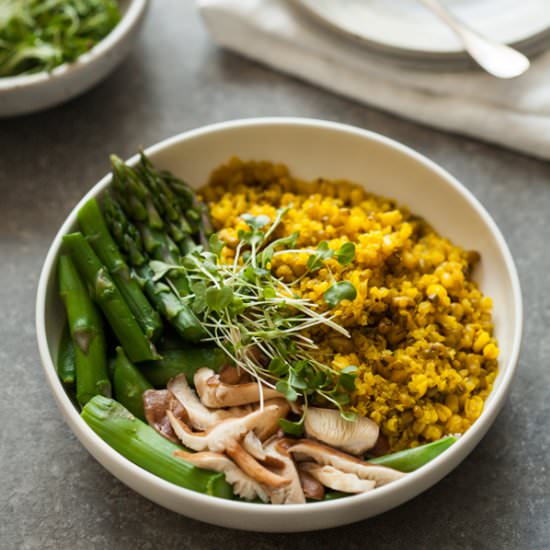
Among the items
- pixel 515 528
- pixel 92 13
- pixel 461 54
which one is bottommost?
pixel 515 528

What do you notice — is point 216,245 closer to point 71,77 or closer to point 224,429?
point 224,429

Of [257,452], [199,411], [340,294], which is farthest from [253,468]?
[340,294]

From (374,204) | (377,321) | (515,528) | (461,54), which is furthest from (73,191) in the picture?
(515,528)

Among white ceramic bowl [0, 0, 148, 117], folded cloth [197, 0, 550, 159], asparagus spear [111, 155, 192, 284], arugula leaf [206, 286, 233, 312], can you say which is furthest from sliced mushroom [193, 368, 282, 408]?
Answer: folded cloth [197, 0, 550, 159]

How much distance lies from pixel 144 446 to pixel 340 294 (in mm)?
733

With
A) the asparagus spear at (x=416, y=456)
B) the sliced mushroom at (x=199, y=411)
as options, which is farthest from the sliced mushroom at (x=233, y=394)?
the asparagus spear at (x=416, y=456)

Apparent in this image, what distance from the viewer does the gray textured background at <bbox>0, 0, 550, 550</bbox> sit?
244 cm

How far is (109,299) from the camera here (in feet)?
8.27

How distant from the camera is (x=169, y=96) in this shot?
3711mm

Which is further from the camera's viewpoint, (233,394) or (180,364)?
(180,364)

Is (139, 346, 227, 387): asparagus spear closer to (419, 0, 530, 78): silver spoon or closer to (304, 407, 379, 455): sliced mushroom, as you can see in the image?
(304, 407, 379, 455): sliced mushroom

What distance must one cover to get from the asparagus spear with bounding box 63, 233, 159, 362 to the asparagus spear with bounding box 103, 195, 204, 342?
4.2 inches

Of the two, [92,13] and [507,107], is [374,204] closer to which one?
[507,107]

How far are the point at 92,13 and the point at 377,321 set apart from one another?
201 cm
